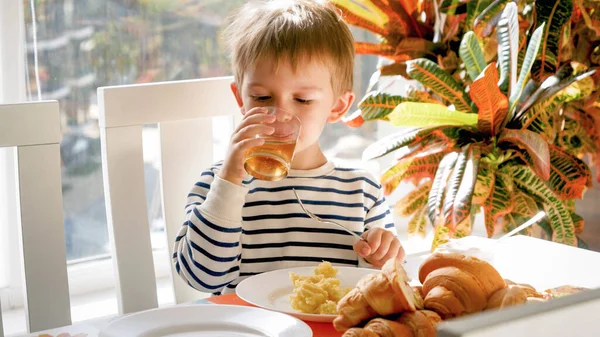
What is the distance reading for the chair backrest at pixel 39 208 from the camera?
1.32 meters

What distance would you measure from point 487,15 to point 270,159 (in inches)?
56.2

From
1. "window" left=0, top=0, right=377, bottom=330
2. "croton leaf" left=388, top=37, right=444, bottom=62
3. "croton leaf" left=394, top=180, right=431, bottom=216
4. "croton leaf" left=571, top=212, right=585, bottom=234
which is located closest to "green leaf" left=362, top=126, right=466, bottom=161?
"croton leaf" left=394, top=180, right=431, bottom=216

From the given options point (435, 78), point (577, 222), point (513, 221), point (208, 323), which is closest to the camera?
point (208, 323)

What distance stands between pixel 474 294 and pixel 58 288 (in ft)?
2.79

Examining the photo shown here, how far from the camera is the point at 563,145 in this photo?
8.25 ft

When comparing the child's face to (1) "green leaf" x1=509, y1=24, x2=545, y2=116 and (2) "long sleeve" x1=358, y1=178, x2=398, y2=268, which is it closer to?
(2) "long sleeve" x1=358, y1=178, x2=398, y2=268

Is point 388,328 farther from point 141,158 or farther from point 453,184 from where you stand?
point 453,184

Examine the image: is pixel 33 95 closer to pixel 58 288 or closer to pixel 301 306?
pixel 58 288

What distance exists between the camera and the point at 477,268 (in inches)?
29.4

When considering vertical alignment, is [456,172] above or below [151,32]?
below

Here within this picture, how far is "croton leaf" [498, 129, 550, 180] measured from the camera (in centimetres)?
206

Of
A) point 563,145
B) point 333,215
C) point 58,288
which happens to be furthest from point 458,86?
point 58,288

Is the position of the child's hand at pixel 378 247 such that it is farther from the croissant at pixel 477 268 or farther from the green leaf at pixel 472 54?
the green leaf at pixel 472 54

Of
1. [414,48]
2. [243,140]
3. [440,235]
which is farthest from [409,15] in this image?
[243,140]
